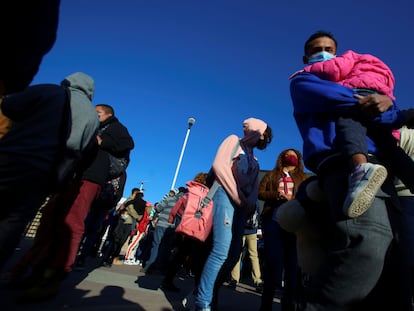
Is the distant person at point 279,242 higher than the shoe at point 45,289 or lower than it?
higher

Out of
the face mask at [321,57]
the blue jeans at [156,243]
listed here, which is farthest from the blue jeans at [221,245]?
the blue jeans at [156,243]

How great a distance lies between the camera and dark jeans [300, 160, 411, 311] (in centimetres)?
105

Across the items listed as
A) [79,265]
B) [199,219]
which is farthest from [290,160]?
[79,265]

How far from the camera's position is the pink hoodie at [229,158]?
2553 millimetres

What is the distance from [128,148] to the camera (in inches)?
132

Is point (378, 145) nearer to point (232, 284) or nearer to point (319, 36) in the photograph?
point (319, 36)

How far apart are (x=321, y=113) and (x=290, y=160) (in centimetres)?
230

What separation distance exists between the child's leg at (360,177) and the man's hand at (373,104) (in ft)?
0.52

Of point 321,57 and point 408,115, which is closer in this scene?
point 408,115

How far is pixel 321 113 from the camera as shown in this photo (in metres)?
1.48

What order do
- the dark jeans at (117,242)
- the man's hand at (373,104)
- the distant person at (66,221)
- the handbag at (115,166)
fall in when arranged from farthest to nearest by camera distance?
1. the dark jeans at (117,242)
2. the handbag at (115,166)
3. the distant person at (66,221)
4. the man's hand at (373,104)

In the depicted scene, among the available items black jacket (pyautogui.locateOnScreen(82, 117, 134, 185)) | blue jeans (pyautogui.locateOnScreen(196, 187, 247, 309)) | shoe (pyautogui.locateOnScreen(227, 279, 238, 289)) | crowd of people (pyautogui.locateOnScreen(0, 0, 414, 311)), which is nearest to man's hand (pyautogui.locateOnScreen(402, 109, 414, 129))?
crowd of people (pyautogui.locateOnScreen(0, 0, 414, 311))

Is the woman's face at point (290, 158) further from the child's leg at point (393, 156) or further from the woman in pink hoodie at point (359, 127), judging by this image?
the child's leg at point (393, 156)

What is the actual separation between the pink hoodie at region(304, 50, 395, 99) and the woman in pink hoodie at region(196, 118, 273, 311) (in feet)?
4.13
